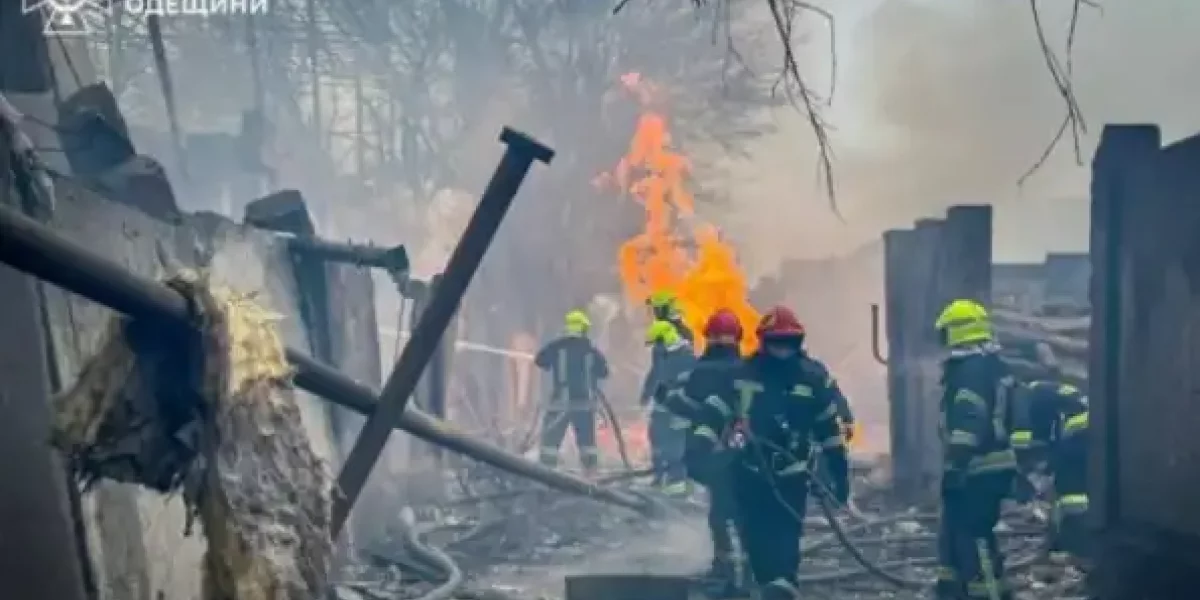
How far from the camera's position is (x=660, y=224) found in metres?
28.3

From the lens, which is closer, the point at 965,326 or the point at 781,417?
the point at 965,326

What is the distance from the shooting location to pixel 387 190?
2880 cm

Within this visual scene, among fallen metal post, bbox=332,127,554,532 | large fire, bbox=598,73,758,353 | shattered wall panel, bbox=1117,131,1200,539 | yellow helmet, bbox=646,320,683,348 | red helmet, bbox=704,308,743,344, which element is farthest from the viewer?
large fire, bbox=598,73,758,353

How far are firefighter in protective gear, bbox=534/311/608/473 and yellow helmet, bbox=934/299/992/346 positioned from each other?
7.18 m

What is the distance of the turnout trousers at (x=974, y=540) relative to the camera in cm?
674

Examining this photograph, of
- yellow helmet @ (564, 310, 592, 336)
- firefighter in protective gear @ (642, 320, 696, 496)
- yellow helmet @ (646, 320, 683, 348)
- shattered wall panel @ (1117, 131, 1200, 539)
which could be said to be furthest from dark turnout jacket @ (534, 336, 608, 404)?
shattered wall panel @ (1117, 131, 1200, 539)

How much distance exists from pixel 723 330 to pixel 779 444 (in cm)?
136

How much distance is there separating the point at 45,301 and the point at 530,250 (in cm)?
2412

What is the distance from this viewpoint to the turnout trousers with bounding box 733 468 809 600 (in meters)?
7.22

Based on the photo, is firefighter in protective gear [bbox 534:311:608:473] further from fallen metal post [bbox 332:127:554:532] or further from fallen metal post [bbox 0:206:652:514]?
fallen metal post [bbox 0:206:652:514]

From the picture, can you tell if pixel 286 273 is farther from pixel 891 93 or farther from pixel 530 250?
pixel 891 93

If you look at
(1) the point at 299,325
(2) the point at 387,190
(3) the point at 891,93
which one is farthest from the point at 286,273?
(3) the point at 891,93

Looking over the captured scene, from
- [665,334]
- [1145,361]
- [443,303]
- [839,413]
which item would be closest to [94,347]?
[443,303]

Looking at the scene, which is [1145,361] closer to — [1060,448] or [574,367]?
[1060,448]
